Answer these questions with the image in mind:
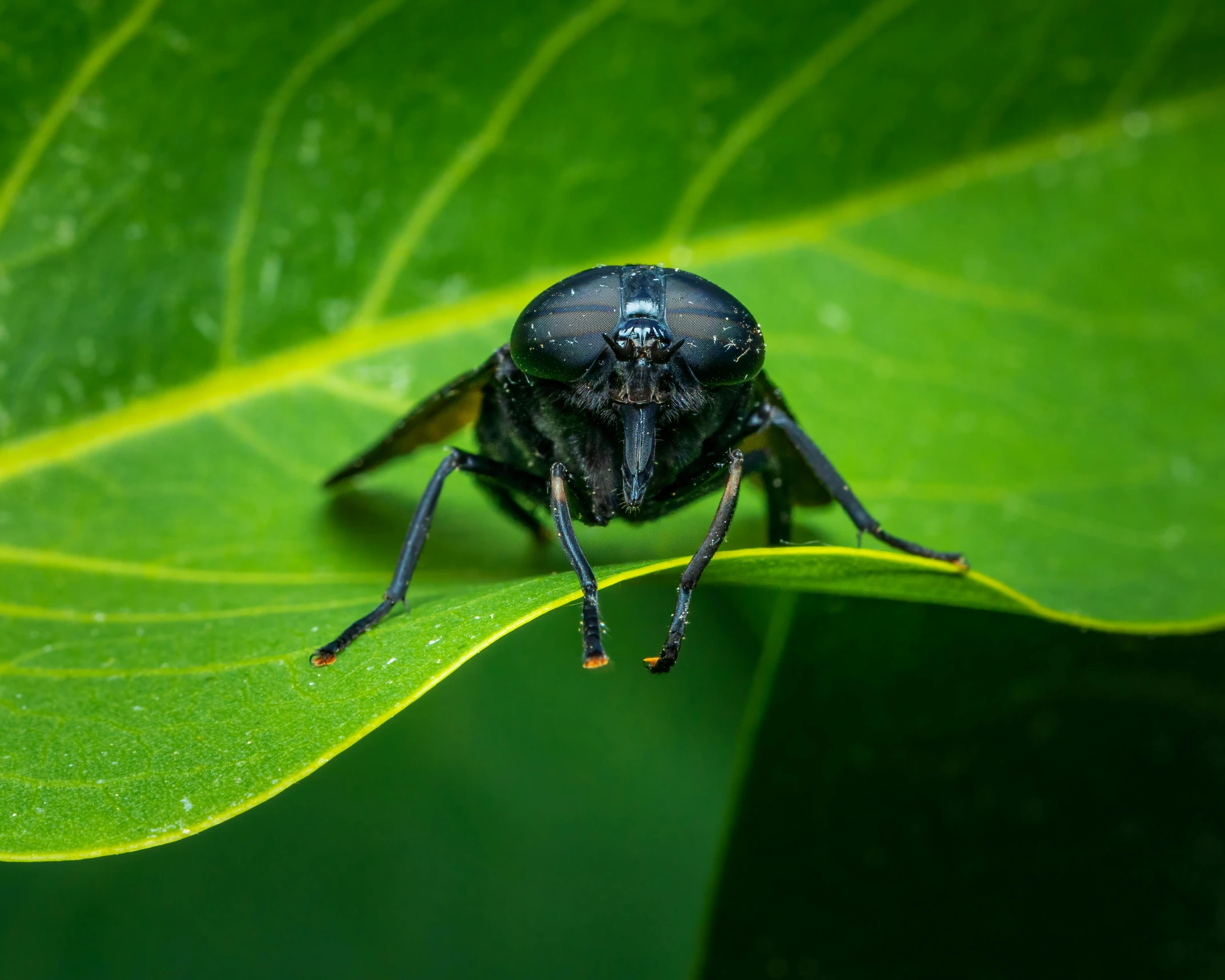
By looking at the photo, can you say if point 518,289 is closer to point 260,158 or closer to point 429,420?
point 429,420

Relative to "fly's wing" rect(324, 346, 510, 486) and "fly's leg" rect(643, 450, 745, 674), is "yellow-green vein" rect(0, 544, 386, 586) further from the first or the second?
"fly's leg" rect(643, 450, 745, 674)

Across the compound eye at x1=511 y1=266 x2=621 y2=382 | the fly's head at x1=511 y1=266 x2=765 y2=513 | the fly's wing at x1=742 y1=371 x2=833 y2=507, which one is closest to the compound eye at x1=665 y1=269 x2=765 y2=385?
the fly's head at x1=511 y1=266 x2=765 y2=513

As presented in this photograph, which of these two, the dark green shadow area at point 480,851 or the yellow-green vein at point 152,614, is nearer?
the yellow-green vein at point 152,614

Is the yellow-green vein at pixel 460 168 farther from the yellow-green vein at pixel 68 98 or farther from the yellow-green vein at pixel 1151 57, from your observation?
the yellow-green vein at pixel 1151 57

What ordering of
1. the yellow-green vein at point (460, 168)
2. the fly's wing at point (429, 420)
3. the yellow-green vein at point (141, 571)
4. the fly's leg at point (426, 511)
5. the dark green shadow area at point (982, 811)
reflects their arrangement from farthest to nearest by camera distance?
the yellow-green vein at point (460, 168) < the fly's wing at point (429, 420) < the dark green shadow area at point (982, 811) < the yellow-green vein at point (141, 571) < the fly's leg at point (426, 511)

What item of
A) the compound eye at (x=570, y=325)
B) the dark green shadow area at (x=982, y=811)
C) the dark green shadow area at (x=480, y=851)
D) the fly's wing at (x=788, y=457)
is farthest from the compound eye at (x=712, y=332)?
the dark green shadow area at (x=480, y=851)

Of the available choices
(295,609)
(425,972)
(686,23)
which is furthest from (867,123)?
(425,972)
